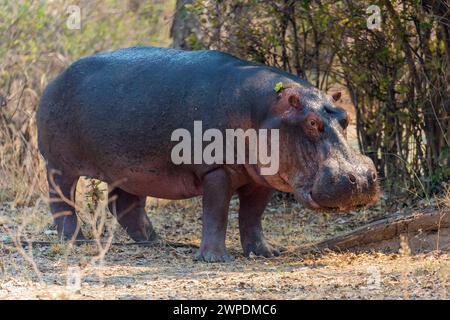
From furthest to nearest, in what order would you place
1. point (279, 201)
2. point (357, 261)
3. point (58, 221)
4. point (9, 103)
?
point (9, 103)
point (279, 201)
point (58, 221)
point (357, 261)

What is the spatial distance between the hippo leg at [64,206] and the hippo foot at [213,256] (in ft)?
4.33

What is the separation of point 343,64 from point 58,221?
2.90 m

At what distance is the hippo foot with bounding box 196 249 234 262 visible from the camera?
7066mm

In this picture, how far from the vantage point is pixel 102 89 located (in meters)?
7.75

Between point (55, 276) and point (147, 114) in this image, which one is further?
point (147, 114)

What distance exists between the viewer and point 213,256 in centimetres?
708

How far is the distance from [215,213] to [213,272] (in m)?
0.71

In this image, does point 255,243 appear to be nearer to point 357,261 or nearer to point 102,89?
point 357,261

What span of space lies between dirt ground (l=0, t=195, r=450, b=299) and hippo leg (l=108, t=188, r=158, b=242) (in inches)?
6.8

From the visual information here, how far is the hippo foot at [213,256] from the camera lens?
7.07 m

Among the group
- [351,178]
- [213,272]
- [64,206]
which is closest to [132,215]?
[64,206]

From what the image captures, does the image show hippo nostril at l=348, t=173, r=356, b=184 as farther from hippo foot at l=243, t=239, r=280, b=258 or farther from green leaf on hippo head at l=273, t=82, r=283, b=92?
hippo foot at l=243, t=239, r=280, b=258

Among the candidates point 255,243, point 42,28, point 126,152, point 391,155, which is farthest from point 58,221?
point 42,28
